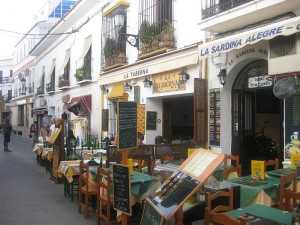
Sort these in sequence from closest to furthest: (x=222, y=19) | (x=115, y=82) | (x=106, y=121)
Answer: (x=222, y=19), (x=115, y=82), (x=106, y=121)

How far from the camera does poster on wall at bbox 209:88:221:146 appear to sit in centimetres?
866

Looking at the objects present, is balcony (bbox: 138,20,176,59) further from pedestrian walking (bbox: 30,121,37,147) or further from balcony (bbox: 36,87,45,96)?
balcony (bbox: 36,87,45,96)

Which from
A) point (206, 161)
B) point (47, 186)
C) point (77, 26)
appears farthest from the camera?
point (77, 26)

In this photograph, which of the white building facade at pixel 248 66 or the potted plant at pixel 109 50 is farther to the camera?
the potted plant at pixel 109 50

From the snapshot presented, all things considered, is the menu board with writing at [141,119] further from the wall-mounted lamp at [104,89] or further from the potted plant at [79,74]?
the potted plant at [79,74]

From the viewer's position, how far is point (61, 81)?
66.1 feet

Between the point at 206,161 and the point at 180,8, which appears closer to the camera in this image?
the point at 206,161

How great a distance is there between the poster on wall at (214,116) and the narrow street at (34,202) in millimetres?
3634

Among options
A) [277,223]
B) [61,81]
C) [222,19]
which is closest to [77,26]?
[61,81]

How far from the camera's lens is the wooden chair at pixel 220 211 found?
3062mm

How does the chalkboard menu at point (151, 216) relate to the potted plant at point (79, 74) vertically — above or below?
below

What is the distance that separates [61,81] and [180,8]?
461 inches

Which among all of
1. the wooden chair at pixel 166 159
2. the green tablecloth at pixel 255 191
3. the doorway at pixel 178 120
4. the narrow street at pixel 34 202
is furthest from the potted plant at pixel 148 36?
the green tablecloth at pixel 255 191

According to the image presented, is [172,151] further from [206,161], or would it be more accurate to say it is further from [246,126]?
[206,161]
